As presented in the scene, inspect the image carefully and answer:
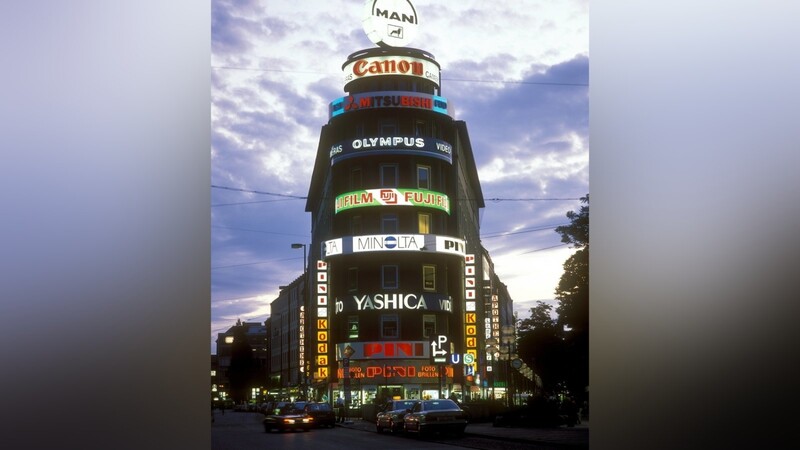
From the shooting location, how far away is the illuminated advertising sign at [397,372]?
38.3 metres

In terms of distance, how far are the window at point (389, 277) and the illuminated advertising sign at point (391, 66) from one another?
8602mm

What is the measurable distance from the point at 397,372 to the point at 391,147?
9.85 m

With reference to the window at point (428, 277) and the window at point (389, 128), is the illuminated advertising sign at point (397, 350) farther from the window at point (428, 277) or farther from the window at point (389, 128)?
the window at point (389, 128)

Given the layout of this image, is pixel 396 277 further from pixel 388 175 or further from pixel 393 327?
pixel 388 175

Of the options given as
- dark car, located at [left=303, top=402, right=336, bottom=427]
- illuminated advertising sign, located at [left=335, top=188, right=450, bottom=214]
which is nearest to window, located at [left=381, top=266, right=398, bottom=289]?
illuminated advertising sign, located at [left=335, top=188, right=450, bottom=214]

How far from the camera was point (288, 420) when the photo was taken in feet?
84.4

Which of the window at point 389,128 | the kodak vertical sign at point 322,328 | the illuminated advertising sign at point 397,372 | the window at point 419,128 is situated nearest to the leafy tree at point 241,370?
the kodak vertical sign at point 322,328

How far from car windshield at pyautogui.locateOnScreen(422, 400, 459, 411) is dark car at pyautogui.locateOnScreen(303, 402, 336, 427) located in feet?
21.8

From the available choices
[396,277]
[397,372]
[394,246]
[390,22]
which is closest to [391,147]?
[394,246]

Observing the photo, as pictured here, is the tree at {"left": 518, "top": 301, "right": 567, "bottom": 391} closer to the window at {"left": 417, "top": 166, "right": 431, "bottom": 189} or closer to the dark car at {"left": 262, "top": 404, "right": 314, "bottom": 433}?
the dark car at {"left": 262, "top": 404, "right": 314, "bottom": 433}
